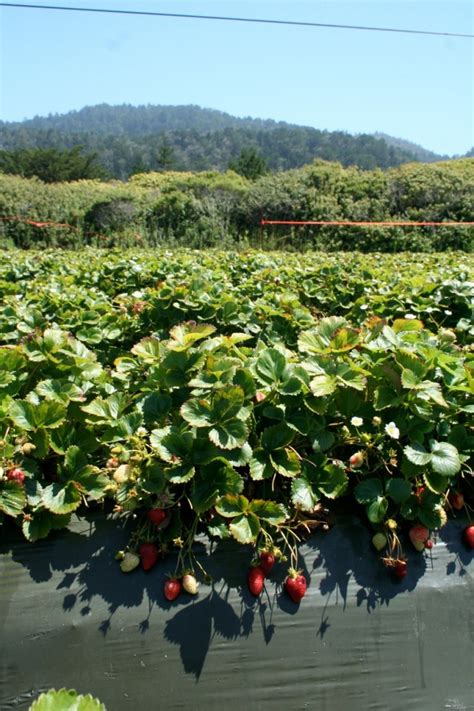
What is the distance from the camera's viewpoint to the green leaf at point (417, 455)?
59.5 inches

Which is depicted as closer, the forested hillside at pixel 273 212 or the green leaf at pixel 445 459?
the green leaf at pixel 445 459

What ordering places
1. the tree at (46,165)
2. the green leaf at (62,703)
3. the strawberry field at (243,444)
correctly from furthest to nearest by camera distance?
the tree at (46,165)
the strawberry field at (243,444)
the green leaf at (62,703)

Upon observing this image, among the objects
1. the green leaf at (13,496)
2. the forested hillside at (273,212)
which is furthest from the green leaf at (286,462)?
the forested hillside at (273,212)

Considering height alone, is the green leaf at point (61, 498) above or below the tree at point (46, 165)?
below

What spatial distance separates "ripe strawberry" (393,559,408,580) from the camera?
5.07 feet

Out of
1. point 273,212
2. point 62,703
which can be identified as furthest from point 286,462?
point 273,212

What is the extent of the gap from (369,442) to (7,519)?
107 centimetres

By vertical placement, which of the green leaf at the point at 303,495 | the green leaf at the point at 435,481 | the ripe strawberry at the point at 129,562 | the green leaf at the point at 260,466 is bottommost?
the ripe strawberry at the point at 129,562

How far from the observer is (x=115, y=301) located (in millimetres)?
3541

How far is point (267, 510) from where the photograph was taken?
1.47 metres

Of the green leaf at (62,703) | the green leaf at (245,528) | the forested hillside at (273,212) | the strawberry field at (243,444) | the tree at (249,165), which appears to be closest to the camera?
the green leaf at (62,703)

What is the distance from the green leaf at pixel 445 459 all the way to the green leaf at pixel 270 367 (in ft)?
1.54

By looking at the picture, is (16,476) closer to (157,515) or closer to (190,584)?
(157,515)

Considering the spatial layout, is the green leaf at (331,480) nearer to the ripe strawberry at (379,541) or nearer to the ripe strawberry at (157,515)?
the ripe strawberry at (379,541)
